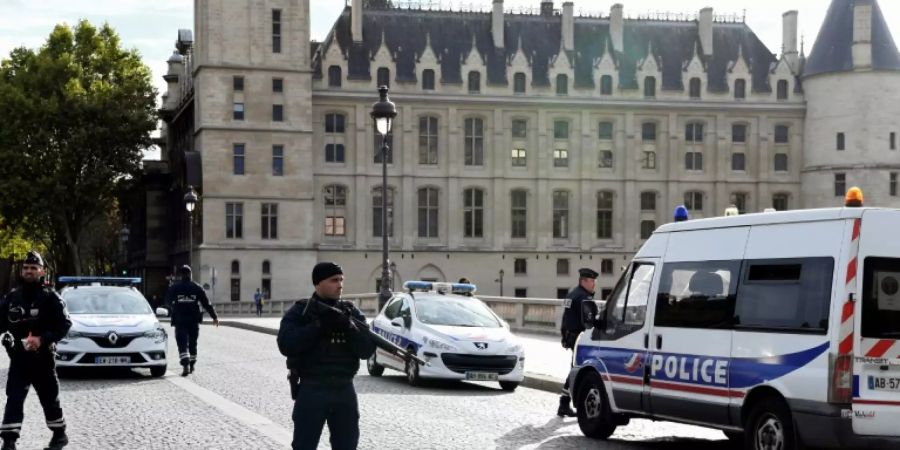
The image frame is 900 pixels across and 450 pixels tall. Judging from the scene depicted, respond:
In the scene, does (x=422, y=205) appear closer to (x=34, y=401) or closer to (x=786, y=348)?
(x=34, y=401)

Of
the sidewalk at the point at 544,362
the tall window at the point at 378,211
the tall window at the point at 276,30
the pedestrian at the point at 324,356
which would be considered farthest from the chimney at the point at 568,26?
the pedestrian at the point at 324,356

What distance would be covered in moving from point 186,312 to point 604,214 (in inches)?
2545

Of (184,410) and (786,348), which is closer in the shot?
(786,348)

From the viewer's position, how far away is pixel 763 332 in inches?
459

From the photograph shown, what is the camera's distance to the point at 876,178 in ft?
272

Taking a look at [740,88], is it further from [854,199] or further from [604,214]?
[854,199]

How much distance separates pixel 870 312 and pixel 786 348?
0.81 meters

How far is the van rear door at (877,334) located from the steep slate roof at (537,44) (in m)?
72.8

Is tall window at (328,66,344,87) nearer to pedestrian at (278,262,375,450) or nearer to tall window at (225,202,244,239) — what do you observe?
tall window at (225,202,244,239)

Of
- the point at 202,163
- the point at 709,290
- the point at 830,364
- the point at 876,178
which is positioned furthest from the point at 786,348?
the point at 876,178

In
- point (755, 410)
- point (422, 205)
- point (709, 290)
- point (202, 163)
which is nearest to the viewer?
point (755, 410)

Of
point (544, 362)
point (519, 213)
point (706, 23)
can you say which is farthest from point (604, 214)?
point (544, 362)

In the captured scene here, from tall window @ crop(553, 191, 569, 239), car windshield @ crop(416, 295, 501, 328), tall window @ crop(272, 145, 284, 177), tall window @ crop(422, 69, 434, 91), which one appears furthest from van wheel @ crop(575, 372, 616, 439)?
tall window @ crop(553, 191, 569, 239)

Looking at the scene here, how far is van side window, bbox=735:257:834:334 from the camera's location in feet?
36.0
